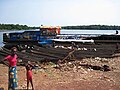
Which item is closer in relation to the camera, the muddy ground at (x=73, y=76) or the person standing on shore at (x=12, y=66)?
the person standing on shore at (x=12, y=66)

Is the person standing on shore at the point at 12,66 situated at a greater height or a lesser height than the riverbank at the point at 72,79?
greater

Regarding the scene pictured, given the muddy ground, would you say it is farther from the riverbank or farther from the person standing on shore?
the person standing on shore

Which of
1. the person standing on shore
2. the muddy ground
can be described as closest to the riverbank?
the muddy ground

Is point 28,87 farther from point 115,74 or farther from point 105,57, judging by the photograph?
point 105,57

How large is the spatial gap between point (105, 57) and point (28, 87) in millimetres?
11900

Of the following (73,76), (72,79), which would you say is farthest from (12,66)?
(73,76)

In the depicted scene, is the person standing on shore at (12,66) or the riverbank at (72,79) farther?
the riverbank at (72,79)

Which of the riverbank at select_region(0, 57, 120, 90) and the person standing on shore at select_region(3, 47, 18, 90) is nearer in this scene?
the person standing on shore at select_region(3, 47, 18, 90)

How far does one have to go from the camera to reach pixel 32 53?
→ 21.5 metres

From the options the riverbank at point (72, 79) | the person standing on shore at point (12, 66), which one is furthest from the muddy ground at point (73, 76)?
the person standing on shore at point (12, 66)

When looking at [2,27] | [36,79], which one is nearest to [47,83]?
[36,79]

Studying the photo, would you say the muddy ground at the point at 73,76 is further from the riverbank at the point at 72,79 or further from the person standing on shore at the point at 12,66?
the person standing on shore at the point at 12,66

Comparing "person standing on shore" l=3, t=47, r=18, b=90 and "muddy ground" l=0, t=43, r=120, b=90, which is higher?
"person standing on shore" l=3, t=47, r=18, b=90

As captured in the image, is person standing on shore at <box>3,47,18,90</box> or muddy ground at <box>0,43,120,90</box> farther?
muddy ground at <box>0,43,120,90</box>
